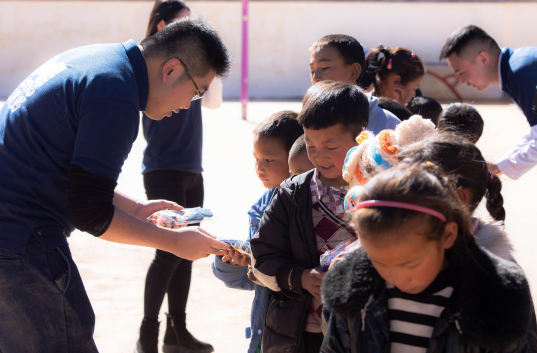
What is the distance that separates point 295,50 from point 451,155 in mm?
17674

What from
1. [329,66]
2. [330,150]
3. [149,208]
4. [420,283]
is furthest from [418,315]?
[329,66]

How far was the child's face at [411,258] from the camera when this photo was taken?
54.6 inches

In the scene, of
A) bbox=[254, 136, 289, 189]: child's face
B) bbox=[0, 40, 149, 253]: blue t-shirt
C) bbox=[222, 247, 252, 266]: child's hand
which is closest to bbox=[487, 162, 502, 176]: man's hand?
bbox=[254, 136, 289, 189]: child's face

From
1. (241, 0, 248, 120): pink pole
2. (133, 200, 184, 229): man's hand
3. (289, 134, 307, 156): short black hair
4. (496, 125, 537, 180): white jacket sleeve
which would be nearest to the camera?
(289, 134, 307, 156): short black hair

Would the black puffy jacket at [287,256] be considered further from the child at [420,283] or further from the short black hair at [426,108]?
the short black hair at [426,108]

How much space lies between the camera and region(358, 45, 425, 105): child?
3900mm

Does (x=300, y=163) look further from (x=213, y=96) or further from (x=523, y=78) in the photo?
(x=523, y=78)

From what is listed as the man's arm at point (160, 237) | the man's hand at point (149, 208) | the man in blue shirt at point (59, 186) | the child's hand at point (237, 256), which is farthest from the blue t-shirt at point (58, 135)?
the child's hand at point (237, 256)

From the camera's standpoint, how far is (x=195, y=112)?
3.56m

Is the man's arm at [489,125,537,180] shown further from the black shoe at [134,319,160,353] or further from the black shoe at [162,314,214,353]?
the black shoe at [134,319,160,353]

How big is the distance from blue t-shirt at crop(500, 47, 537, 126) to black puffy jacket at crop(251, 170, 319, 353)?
2152 mm

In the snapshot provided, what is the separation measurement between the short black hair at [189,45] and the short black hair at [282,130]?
492 mm

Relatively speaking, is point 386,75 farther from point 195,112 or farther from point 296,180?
point 296,180

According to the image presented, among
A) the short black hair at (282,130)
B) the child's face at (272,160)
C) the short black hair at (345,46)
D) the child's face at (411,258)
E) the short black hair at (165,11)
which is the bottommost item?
the child's face at (272,160)
